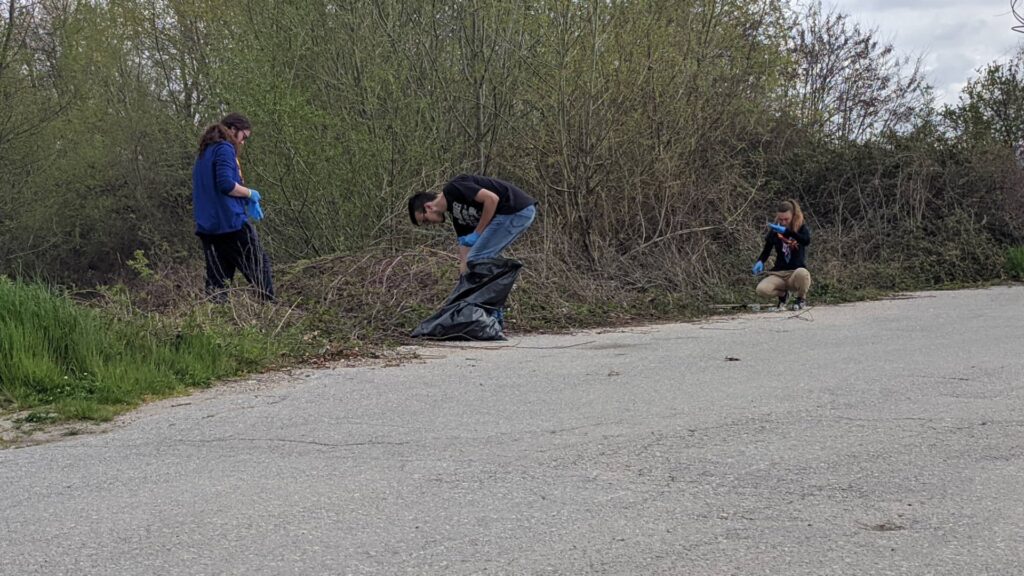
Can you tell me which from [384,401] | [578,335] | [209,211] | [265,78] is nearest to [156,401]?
[384,401]

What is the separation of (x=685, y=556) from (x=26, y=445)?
11.4 feet

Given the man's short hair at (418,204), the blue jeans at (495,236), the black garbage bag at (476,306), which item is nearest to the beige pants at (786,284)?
the blue jeans at (495,236)

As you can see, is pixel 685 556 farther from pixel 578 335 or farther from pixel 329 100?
pixel 329 100

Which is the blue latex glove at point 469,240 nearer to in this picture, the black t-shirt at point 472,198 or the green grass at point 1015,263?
the black t-shirt at point 472,198

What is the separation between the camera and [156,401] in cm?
612

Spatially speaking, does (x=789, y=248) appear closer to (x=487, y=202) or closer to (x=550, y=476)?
(x=487, y=202)

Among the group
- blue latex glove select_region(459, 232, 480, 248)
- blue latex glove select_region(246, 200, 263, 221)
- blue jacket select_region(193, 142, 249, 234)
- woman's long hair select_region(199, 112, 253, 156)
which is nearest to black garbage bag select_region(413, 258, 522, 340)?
blue latex glove select_region(459, 232, 480, 248)

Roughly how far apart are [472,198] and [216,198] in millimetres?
2325

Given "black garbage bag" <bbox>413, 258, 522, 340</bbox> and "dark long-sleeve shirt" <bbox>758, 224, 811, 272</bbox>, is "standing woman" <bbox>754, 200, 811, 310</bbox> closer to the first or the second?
"dark long-sleeve shirt" <bbox>758, 224, 811, 272</bbox>

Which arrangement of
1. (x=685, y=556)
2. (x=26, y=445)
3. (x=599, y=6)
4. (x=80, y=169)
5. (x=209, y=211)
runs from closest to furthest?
(x=685, y=556) < (x=26, y=445) < (x=209, y=211) < (x=599, y=6) < (x=80, y=169)

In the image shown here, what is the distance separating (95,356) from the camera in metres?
6.43

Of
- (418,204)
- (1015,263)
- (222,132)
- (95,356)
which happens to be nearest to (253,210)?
(222,132)

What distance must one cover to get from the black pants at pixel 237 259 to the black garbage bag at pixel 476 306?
1527 mm

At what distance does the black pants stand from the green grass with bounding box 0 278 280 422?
1.62 meters
